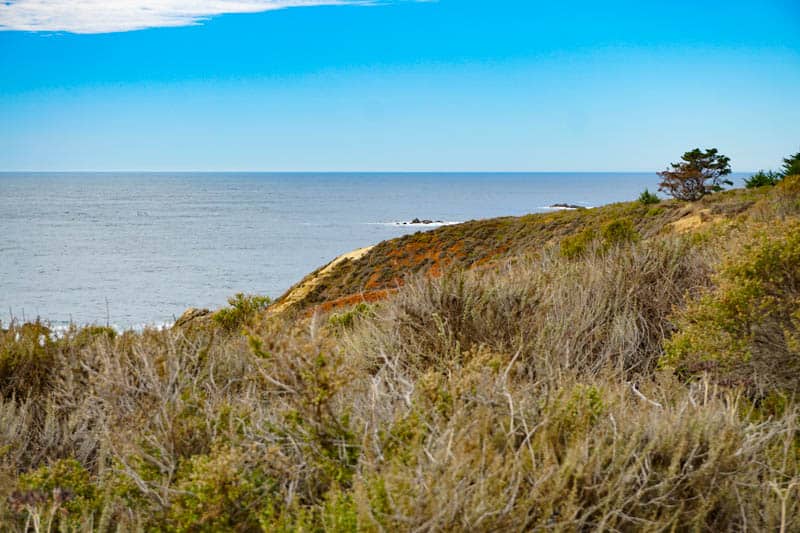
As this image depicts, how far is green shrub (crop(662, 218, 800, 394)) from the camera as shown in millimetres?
4832

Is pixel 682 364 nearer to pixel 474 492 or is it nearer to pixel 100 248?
pixel 474 492

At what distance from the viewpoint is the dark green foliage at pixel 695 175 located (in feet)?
123

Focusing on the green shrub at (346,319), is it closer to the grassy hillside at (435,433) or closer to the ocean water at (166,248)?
the ocean water at (166,248)

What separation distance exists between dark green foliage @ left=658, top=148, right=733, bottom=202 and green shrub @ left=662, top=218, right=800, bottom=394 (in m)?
34.4

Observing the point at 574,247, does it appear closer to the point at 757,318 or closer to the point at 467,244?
the point at 757,318

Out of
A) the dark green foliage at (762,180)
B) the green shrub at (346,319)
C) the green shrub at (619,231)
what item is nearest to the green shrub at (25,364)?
the green shrub at (346,319)

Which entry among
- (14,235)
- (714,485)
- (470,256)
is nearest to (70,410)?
(714,485)

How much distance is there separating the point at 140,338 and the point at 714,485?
4.97m

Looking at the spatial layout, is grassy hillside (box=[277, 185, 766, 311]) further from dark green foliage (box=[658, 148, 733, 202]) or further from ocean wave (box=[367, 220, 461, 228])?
ocean wave (box=[367, 220, 461, 228])

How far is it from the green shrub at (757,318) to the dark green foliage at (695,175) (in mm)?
34449

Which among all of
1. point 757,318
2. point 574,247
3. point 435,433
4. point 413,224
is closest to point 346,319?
Result: point 574,247

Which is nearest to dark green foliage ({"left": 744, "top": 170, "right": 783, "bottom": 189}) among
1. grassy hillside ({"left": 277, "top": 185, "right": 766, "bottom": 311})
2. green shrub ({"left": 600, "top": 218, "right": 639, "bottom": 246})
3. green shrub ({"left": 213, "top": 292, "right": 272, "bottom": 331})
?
grassy hillside ({"left": 277, "top": 185, "right": 766, "bottom": 311})

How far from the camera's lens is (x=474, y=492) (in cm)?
276

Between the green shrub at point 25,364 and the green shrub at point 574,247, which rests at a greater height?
the green shrub at point 574,247
